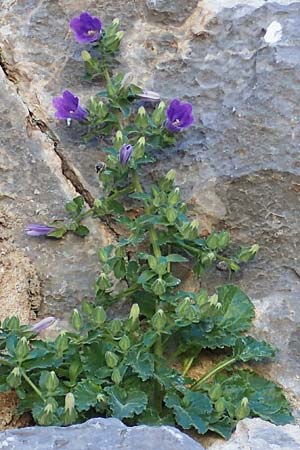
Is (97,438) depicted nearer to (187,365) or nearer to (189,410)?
(189,410)

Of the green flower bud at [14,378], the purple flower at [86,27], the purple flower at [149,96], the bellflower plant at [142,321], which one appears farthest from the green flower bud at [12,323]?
the purple flower at [86,27]

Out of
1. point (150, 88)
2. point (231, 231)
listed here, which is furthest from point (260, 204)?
point (150, 88)

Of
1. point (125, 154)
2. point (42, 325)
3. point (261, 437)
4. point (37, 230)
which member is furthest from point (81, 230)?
point (261, 437)

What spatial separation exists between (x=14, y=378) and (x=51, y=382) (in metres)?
0.08

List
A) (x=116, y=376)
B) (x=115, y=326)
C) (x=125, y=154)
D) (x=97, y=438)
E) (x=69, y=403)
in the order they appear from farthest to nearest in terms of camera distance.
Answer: (x=125, y=154)
(x=115, y=326)
(x=116, y=376)
(x=69, y=403)
(x=97, y=438)

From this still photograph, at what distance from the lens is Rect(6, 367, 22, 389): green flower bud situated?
1867 mm

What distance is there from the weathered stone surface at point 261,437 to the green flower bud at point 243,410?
20 millimetres

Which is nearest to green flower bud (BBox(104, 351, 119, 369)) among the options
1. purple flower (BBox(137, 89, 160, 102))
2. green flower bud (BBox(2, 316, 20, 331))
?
green flower bud (BBox(2, 316, 20, 331))

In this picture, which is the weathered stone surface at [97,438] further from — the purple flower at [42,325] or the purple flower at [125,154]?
the purple flower at [125,154]

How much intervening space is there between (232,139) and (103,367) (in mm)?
707

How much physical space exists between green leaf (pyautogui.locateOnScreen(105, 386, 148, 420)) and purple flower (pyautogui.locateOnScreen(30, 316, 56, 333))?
245 mm

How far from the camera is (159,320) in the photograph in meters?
1.97

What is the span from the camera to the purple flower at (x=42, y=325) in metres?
2.02

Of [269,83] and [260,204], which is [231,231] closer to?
[260,204]
